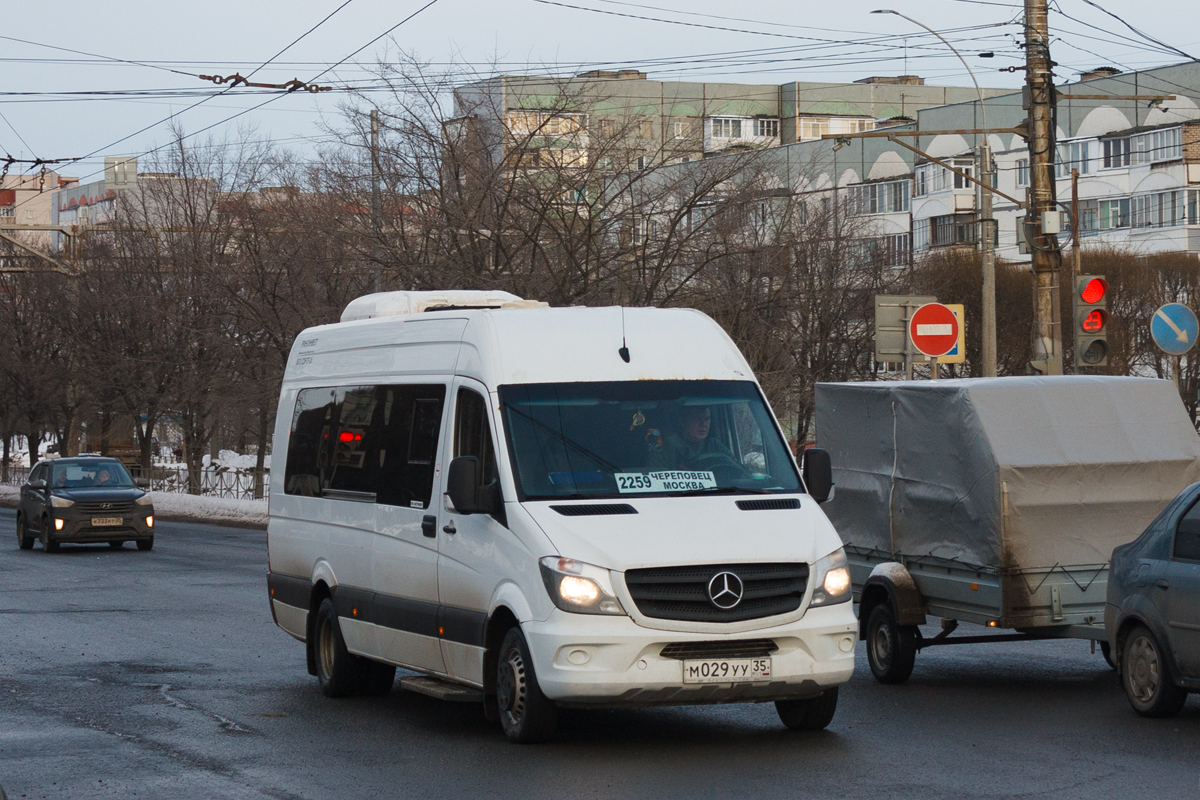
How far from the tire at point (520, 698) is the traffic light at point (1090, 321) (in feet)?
36.7

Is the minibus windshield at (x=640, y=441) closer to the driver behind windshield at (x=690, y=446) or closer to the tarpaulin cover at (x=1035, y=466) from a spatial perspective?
the driver behind windshield at (x=690, y=446)

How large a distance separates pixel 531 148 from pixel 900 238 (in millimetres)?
57616

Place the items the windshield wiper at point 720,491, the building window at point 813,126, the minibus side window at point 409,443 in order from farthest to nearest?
the building window at point 813,126, the minibus side window at point 409,443, the windshield wiper at point 720,491

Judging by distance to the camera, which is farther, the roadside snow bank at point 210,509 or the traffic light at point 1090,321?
the roadside snow bank at point 210,509

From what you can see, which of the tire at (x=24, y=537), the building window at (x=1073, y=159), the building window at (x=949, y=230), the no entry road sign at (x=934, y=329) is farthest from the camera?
the building window at (x=949, y=230)

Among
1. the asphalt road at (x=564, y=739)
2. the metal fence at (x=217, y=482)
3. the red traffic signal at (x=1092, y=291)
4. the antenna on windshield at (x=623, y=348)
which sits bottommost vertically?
the asphalt road at (x=564, y=739)

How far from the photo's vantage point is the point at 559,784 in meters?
7.68

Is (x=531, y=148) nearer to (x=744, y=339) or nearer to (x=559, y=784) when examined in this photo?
(x=744, y=339)

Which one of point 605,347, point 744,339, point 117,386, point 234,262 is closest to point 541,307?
point 605,347

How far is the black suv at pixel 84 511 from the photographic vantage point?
27453mm

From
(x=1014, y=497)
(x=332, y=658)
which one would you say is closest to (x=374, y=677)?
(x=332, y=658)

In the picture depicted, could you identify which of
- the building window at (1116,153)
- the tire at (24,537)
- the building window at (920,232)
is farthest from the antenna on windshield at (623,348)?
the building window at (920,232)

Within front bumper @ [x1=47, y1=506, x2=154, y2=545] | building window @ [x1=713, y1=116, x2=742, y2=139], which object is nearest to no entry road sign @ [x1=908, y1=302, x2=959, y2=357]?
front bumper @ [x1=47, y1=506, x2=154, y2=545]

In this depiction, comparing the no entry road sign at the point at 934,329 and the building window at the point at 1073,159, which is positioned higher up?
the building window at the point at 1073,159
